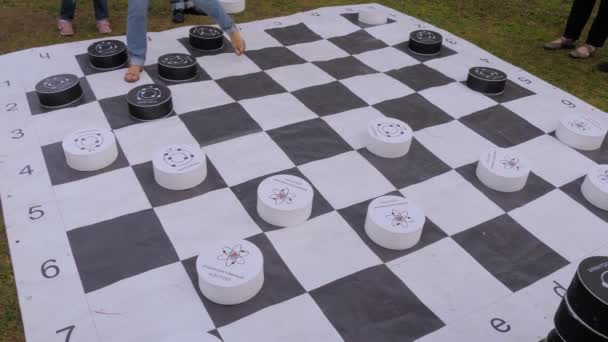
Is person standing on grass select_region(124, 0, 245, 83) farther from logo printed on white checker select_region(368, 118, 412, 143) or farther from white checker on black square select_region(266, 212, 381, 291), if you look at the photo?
white checker on black square select_region(266, 212, 381, 291)

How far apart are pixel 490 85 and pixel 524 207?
703mm

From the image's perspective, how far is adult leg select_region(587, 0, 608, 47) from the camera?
2.30 meters

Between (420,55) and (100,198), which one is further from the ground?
(420,55)

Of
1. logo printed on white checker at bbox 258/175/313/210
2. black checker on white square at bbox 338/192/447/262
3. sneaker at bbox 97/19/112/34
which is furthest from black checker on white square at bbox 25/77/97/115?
black checker on white square at bbox 338/192/447/262

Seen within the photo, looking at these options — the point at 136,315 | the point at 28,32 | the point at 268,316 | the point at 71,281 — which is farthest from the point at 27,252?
the point at 28,32

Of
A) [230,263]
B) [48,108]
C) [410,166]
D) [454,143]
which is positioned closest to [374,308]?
[230,263]

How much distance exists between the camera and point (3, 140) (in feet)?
5.09

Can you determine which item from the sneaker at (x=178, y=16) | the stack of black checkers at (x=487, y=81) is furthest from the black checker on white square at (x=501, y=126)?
the sneaker at (x=178, y=16)

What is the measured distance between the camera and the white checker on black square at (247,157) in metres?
1.47

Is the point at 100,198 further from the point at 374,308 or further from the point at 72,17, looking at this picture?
the point at 72,17

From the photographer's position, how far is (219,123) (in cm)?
169

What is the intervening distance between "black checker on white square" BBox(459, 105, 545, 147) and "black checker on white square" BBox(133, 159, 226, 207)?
0.95 metres

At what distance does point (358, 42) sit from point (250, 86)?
27.5 inches

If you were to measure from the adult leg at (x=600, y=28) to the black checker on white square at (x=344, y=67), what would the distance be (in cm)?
121
